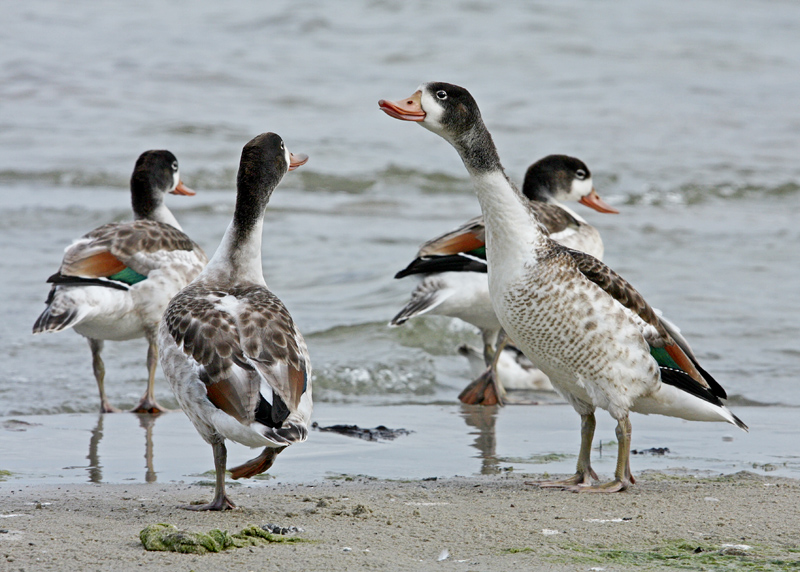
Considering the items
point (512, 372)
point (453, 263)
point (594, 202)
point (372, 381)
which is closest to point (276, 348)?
point (453, 263)

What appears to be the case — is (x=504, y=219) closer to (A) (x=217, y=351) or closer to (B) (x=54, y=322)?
(A) (x=217, y=351)

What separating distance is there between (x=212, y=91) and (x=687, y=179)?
11.2 m

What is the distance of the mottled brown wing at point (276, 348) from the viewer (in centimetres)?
443

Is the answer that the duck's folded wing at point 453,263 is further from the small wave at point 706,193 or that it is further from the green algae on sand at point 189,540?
the small wave at point 706,193

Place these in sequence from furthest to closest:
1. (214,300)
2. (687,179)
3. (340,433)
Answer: (687,179)
(340,433)
(214,300)

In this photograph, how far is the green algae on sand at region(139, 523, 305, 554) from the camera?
3.82 metres

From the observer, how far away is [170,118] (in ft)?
74.2

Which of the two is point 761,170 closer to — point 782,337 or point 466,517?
point 782,337

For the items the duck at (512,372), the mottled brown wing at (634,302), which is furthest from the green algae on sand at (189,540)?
the duck at (512,372)

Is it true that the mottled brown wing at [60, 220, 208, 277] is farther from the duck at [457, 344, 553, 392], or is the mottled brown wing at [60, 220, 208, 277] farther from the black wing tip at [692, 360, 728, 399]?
the black wing tip at [692, 360, 728, 399]

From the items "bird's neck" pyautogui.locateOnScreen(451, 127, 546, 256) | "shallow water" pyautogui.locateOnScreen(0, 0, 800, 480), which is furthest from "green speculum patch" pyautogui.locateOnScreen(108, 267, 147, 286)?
"bird's neck" pyautogui.locateOnScreen(451, 127, 546, 256)

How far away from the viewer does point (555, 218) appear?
8352 mm

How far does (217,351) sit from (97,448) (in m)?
2.14

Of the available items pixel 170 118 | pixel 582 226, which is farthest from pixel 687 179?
pixel 582 226
